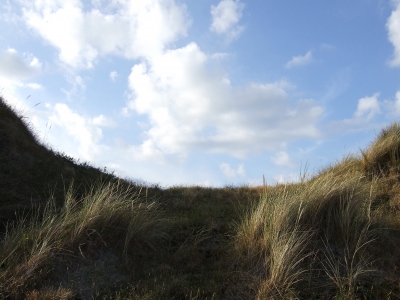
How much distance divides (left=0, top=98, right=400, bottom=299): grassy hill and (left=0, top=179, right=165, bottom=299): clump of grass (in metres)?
0.02

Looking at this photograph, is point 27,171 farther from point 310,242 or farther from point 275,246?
point 310,242

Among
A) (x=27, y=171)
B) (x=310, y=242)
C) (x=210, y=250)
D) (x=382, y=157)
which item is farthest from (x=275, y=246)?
(x=27, y=171)

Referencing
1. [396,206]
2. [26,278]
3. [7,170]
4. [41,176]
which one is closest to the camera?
[26,278]

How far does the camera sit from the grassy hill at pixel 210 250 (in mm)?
4715

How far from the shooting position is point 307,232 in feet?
17.9

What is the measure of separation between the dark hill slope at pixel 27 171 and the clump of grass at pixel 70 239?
110cm

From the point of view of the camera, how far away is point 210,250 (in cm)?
600

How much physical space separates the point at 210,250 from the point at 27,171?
5.16 meters

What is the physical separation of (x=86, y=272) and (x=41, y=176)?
14.5 feet

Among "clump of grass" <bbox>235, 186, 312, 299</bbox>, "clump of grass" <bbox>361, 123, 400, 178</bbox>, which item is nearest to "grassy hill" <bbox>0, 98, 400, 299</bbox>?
"clump of grass" <bbox>235, 186, 312, 299</bbox>

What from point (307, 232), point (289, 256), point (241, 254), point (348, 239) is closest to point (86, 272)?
point (241, 254)

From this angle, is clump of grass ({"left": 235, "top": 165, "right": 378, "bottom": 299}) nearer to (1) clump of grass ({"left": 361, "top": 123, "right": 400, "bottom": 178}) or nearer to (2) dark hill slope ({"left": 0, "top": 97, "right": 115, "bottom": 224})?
(1) clump of grass ({"left": 361, "top": 123, "right": 400, "bottom": 178})

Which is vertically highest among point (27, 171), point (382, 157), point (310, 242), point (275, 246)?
point (382, 157)

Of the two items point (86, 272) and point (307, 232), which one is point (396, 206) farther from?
point (86, 272)
